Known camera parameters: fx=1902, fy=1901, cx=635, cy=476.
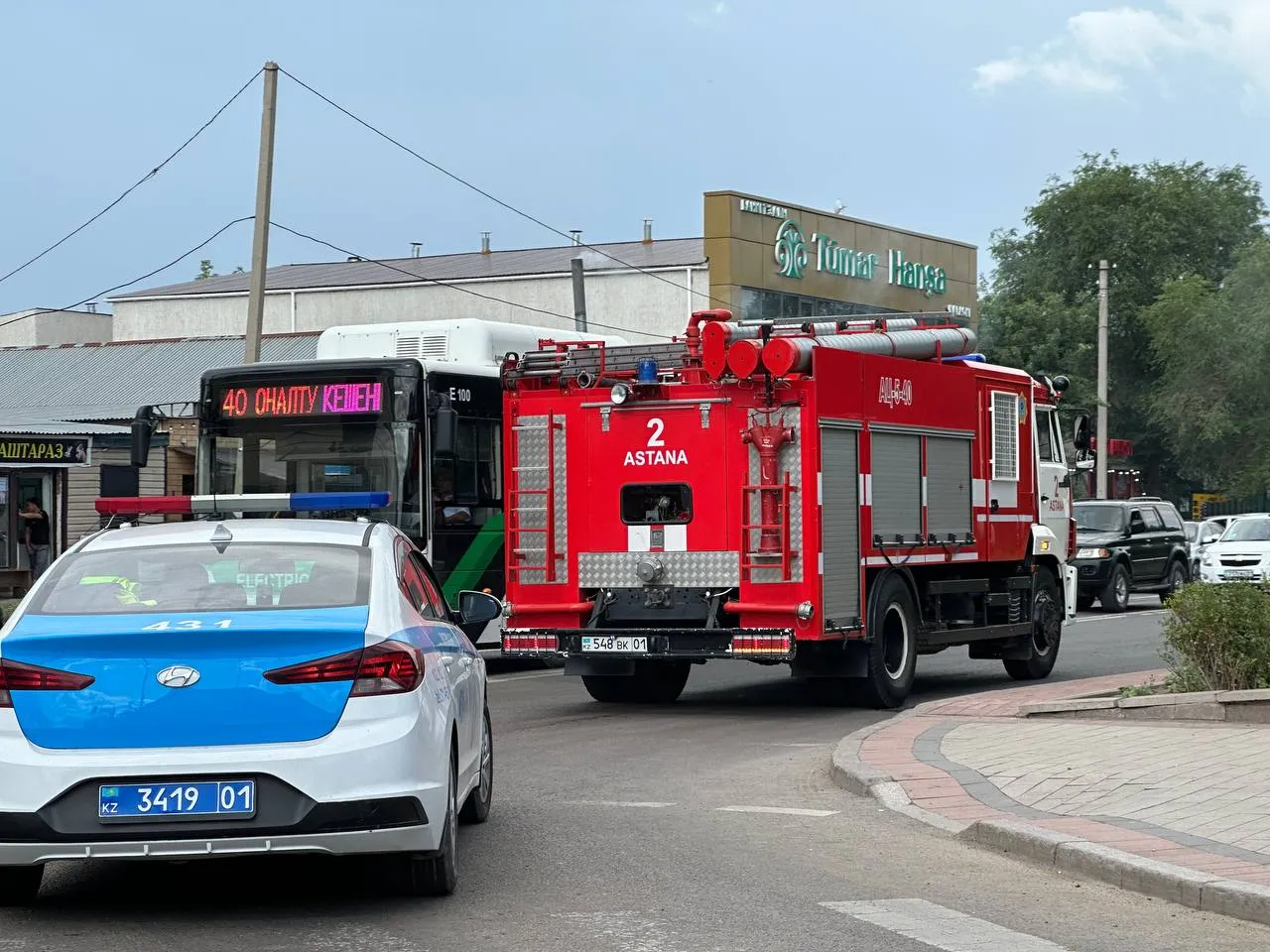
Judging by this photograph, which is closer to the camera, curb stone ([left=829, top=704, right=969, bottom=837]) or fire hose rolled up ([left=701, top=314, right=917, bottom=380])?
curb stone ([left=829, top=704, right=969, bottom=837])

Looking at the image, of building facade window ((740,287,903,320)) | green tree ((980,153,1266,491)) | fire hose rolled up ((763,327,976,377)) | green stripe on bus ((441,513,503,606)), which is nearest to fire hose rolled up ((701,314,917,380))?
fire hose rolled up ((763,327,976,377))

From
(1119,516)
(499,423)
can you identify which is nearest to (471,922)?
(499,423)

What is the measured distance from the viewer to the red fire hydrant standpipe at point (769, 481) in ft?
48.5

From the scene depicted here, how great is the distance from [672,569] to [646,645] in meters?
0.65

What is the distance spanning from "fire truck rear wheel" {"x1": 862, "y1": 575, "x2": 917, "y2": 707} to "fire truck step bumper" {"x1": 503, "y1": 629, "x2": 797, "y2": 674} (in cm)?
114

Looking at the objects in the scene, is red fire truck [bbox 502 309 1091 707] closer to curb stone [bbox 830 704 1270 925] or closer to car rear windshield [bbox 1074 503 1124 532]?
curb stone [bbox 830 704 1270 925]

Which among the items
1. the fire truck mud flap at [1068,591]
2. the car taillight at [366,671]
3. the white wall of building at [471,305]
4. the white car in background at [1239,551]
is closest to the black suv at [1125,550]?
the white car in background at [1239,551]

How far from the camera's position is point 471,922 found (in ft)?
23.3

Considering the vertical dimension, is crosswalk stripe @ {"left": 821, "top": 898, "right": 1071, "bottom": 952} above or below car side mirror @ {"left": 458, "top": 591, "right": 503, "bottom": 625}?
below

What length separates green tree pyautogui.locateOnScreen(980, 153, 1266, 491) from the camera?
79.5 metres

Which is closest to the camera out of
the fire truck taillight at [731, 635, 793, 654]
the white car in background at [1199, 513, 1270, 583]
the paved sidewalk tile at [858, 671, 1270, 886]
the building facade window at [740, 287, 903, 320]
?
the paved sidewalk tile at [858, 671, 1270, 886]

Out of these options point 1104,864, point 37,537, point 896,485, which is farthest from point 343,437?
point 37,537

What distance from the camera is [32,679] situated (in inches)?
270

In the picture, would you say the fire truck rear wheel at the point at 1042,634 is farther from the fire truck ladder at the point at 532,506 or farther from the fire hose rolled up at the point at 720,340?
the fire truck ladder at the point at 532,506
